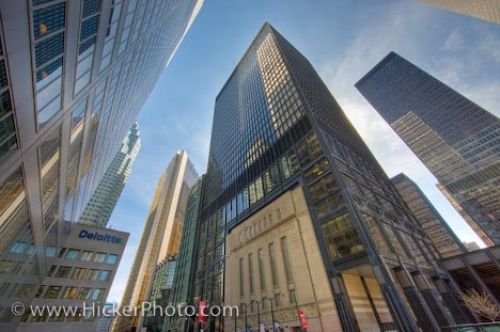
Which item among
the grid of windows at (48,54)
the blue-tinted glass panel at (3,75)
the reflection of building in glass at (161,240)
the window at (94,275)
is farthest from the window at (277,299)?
the reflection of building in glass at (161,240)

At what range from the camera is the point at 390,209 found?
32.5 meters

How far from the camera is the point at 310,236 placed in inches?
1055

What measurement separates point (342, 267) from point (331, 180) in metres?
10.8

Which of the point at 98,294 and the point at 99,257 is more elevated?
the point at 99,257

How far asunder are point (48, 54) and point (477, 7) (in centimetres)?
10141

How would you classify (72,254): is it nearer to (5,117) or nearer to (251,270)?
(251,270)

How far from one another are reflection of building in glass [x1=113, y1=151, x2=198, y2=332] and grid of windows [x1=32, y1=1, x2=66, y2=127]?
4523 inches

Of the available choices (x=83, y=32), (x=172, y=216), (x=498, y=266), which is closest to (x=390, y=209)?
(x=498, y=266)

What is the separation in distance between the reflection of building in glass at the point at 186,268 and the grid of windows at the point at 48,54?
48165mm

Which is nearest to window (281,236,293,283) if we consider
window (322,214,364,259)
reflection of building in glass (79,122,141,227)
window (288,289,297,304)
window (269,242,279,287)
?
window (288,289,297,304)

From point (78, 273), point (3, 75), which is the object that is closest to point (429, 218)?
point (78, 273)

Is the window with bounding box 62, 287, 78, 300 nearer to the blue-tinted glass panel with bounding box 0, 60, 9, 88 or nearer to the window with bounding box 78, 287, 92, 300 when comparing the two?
the window with bounding box 78, 287, 92, 300

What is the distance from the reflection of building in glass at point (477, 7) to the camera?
56934 mm

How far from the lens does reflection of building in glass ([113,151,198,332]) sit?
120094 mm
